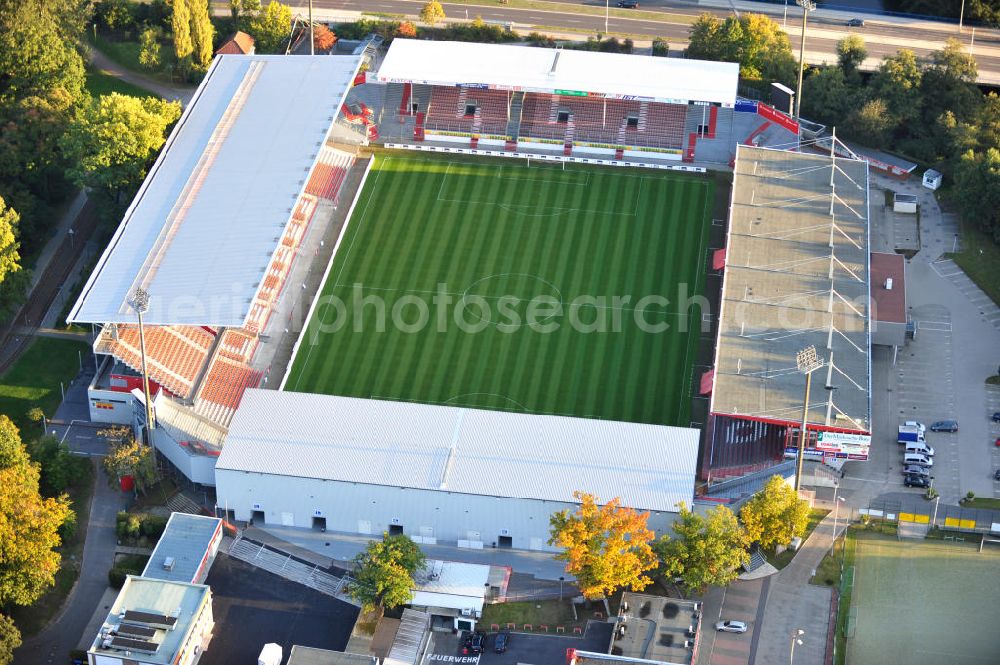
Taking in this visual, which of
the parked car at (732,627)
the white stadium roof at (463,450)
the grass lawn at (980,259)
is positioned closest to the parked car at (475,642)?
the white stadium roof at (463,450)

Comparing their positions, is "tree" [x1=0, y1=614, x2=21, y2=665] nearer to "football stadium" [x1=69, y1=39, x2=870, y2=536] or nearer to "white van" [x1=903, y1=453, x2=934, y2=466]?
"football stadium" [x1=69, y1=39, x2=870, y2=536]

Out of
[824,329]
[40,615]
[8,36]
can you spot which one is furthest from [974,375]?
[8,36]

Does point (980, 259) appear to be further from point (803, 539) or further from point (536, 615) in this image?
point (536, 615)

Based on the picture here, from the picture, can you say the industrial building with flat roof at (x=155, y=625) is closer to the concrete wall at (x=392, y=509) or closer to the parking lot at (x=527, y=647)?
the concrete wall at (x=392, y=509)

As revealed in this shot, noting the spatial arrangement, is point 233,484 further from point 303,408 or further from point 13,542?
point 13,542

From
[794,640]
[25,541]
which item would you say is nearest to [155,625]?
[25,541]

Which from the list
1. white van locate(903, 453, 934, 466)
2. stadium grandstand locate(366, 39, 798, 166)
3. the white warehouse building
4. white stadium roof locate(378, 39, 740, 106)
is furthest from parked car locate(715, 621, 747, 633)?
white stadium roof locate(378, 39, 740, 106)
